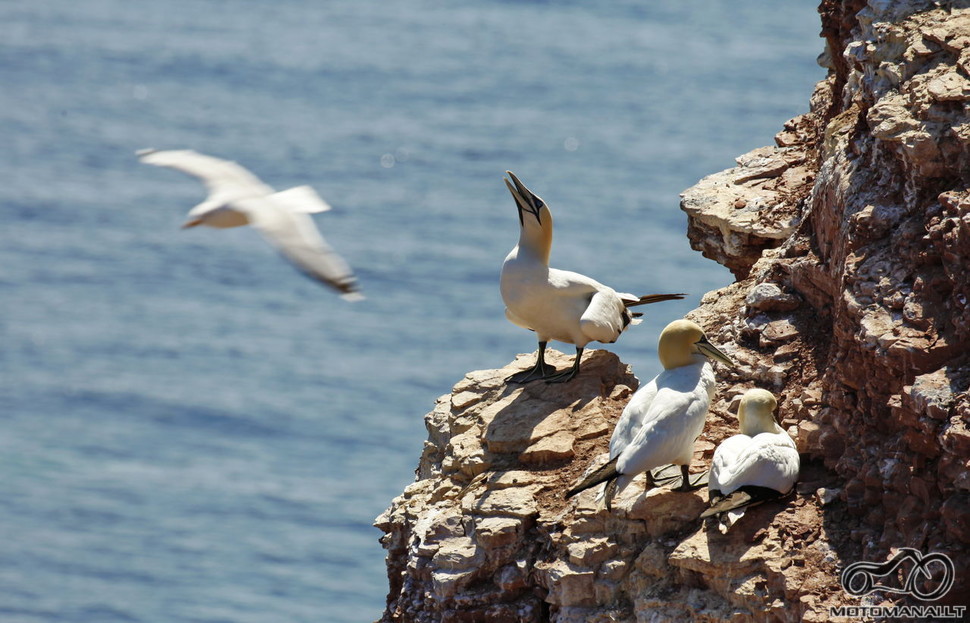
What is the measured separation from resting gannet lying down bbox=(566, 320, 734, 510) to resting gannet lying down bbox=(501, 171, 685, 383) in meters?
1.22

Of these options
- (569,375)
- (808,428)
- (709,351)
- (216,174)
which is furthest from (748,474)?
(216,174)

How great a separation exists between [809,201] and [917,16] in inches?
59.3

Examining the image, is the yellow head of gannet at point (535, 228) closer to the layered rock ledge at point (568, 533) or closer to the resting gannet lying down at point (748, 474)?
the layered rock ledge at point (568, 533)

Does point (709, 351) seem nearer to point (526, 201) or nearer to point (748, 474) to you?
point (748, 474)

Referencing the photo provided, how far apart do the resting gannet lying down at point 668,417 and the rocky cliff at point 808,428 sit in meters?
0.30

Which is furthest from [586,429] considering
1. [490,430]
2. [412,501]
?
[412,501]

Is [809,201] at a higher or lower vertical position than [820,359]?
higher

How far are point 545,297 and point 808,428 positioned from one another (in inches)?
85.5

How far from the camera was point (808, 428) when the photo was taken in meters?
7.43

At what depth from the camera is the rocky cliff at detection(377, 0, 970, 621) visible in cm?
666

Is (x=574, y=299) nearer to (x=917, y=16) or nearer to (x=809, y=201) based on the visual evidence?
(x=809, y=201)

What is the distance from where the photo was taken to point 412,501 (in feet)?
29.1

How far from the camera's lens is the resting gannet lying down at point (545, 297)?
353 inches

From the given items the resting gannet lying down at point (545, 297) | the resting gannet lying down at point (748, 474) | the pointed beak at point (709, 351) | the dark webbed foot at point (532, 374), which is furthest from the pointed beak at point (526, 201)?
the resting gannet lying down at point (748, 474)
